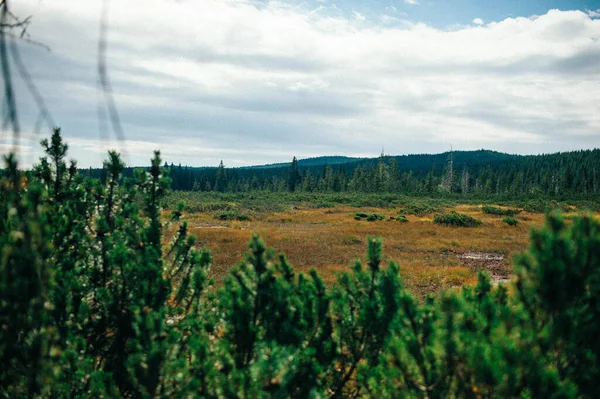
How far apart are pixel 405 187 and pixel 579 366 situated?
333 feet

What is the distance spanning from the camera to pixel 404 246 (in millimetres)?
19688

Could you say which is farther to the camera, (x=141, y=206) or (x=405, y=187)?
(x=405, y=187)

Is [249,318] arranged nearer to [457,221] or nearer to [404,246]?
[404,246]

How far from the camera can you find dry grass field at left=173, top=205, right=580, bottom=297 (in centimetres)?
1364

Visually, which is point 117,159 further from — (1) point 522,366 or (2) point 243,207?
(2) point 243,207

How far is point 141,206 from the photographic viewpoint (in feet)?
12.5

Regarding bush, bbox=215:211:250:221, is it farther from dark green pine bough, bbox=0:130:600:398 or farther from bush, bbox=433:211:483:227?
dark green pine bough, bbox=0:130:600:398

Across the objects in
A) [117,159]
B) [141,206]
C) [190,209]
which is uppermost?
[117,159]

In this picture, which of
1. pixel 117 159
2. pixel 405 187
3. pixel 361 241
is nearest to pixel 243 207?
pixel 361 241

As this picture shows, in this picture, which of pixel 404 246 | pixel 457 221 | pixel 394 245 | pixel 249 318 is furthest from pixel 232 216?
pixel 249 318

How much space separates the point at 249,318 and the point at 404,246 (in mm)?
18058

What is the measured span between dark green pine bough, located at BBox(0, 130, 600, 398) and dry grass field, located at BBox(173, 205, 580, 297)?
7.00 metres

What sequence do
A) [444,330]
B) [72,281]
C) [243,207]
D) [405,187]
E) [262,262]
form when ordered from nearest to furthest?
[444,330]
[262,262]
[72,281]
[243,207]
[405,187]

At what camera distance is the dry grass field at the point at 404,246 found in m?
13.6
